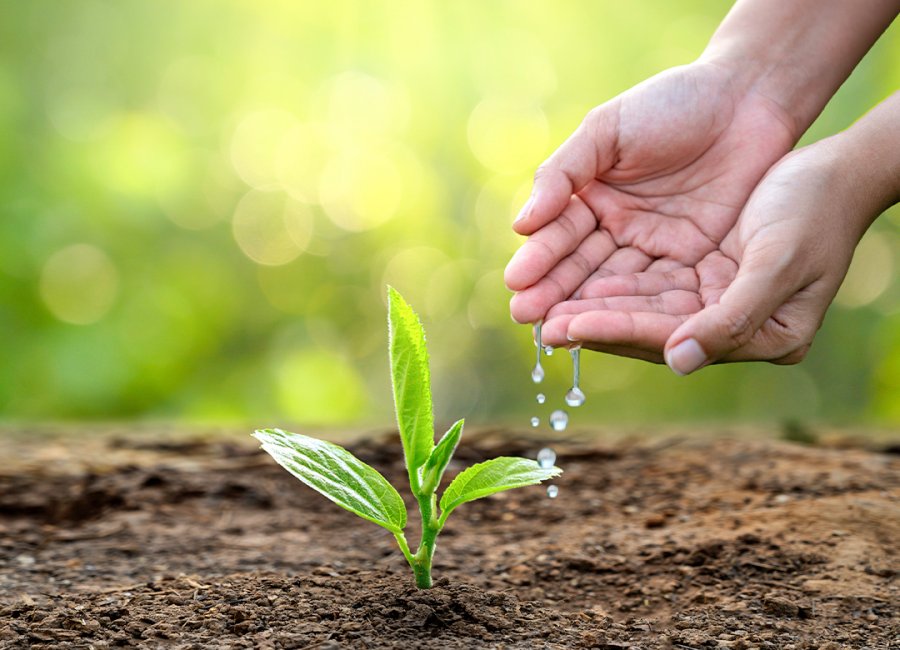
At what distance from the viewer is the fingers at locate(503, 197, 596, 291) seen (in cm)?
176

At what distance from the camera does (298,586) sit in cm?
153

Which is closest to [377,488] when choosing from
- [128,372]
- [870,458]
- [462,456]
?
[462,456]

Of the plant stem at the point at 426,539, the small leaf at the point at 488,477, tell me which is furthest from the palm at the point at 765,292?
the plant stem at the point at 426,539

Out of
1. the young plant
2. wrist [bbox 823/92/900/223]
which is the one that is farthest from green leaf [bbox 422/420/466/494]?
wrist [bbox 823/92/900/223]

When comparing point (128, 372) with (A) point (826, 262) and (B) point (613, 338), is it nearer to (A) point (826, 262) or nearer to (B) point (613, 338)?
(B) point (613, 338)

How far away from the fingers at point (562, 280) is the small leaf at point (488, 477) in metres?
0.40

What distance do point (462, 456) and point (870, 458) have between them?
38.7 inches

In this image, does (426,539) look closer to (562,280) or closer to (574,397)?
(574,397)

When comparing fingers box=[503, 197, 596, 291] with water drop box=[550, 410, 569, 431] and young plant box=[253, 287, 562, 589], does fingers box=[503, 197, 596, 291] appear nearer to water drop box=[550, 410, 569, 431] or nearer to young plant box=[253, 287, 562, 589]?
water drop box=[550, 410, 569, 431]

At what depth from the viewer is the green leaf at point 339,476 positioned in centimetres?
136

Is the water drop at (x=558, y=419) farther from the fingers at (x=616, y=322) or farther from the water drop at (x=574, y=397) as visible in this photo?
the fingers at (x=616, y=322)

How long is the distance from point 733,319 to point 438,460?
497mm

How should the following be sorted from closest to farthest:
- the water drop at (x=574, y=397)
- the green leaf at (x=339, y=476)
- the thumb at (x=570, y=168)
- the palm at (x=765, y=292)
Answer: the green leaf at (x=339, y=476) < the palm at (x=765, y=292) < the water drop at (x=574, y=397) < the thumb at (x=570, y=168)

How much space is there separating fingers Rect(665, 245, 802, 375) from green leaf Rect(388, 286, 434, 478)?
0.38 metres
